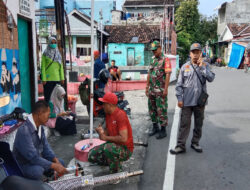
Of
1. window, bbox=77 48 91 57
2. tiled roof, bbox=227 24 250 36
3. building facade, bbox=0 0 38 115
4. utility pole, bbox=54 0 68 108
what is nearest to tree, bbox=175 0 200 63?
tiled roof, bbox=227 24 250 36

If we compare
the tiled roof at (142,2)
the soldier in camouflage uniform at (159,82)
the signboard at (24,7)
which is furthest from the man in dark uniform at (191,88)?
the tiled roof at (142,2)

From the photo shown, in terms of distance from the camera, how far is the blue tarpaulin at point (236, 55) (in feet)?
97.3

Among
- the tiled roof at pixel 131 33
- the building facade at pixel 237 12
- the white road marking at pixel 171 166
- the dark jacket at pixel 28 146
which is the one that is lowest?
the white road marking at pixel 171 166

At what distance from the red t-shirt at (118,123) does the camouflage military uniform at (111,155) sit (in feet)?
0.43

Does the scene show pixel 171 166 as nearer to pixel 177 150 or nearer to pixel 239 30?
pixel 177 150

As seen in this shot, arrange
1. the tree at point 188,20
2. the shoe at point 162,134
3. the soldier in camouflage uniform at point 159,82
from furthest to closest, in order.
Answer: the tree at point 188,20, the shoe at point 162,134, the soldier in camouflage uniform at point 159,82

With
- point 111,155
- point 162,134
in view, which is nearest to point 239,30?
point 162,134

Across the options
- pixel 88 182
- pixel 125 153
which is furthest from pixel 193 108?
pixel 88 182

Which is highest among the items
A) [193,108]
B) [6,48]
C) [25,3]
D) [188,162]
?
[25,3]

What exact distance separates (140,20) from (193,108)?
31085 millimetres

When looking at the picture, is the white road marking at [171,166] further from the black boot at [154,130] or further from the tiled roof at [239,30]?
the tiled roof at [239,30]

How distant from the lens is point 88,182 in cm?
321

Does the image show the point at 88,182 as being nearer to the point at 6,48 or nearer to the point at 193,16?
the point at 6,48

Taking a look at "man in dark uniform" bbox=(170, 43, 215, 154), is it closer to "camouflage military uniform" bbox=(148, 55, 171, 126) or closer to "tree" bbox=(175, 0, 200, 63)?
"camouflage military uniform" bbox=(148, 55, 171, 126)
